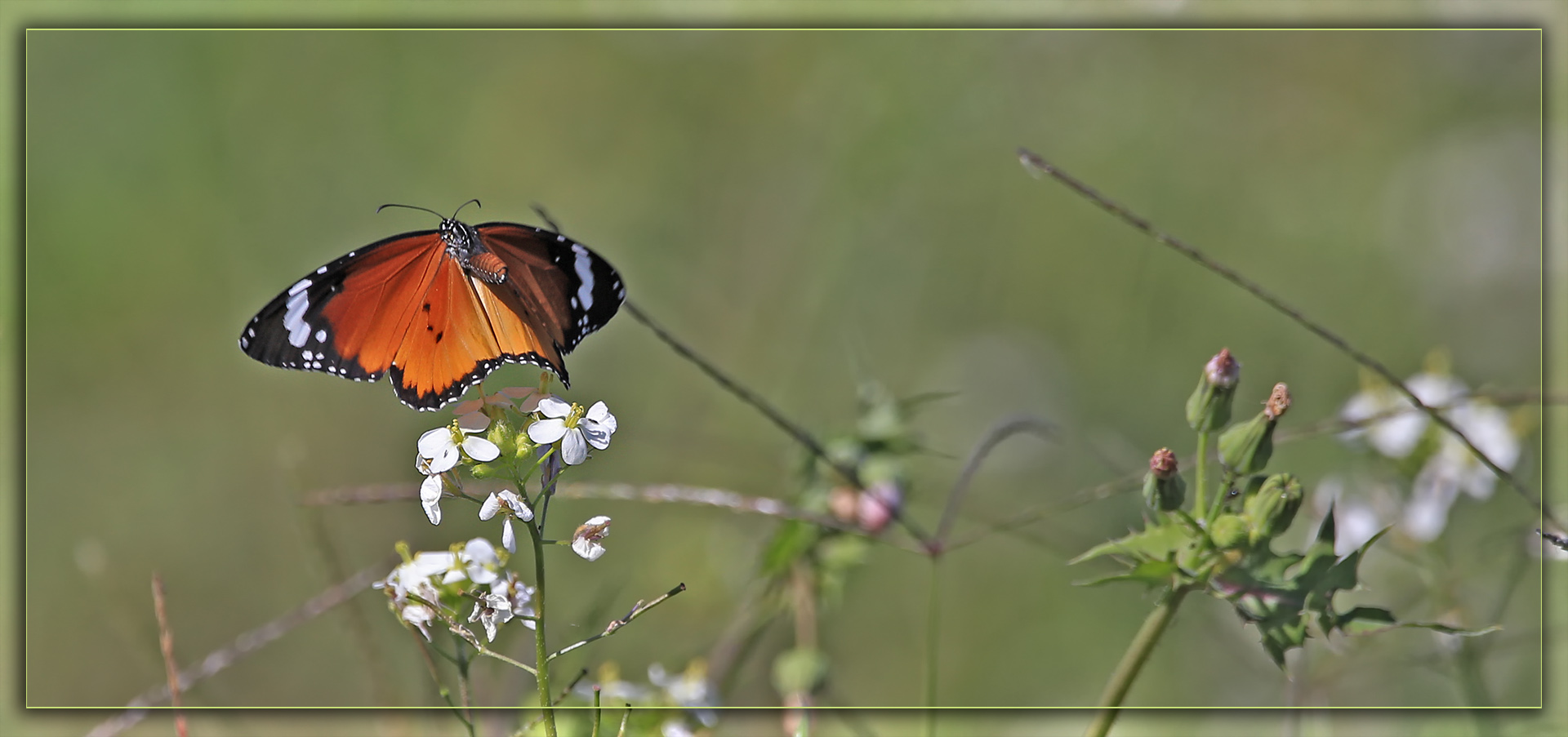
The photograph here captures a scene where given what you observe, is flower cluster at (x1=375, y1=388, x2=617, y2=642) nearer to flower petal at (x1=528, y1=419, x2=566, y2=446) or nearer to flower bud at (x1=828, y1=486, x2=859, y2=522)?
flower petal at (x1=528, y1=419, x2=566, y2=446)

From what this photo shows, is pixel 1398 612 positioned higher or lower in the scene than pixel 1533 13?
lower

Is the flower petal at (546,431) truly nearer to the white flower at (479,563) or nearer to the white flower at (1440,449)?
the white flower at (479,563)

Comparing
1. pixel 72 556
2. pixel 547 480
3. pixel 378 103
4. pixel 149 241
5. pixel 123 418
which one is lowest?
pixel 547 480

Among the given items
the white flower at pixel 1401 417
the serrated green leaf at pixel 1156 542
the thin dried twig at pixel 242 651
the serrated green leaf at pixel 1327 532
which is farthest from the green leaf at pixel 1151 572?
the thin dried twig at pixel 242 651

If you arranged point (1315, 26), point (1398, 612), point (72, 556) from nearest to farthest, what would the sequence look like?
point (1398, 612), point (1315, 26), point (72, 556)

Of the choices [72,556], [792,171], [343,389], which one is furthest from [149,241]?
[792,171]

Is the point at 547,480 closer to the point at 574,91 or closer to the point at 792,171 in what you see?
the point at 792,171

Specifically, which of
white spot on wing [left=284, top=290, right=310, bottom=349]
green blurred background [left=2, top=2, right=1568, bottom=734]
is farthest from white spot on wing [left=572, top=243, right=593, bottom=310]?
green blurred background [left=2, top=2, right=1568, bottom=734]
